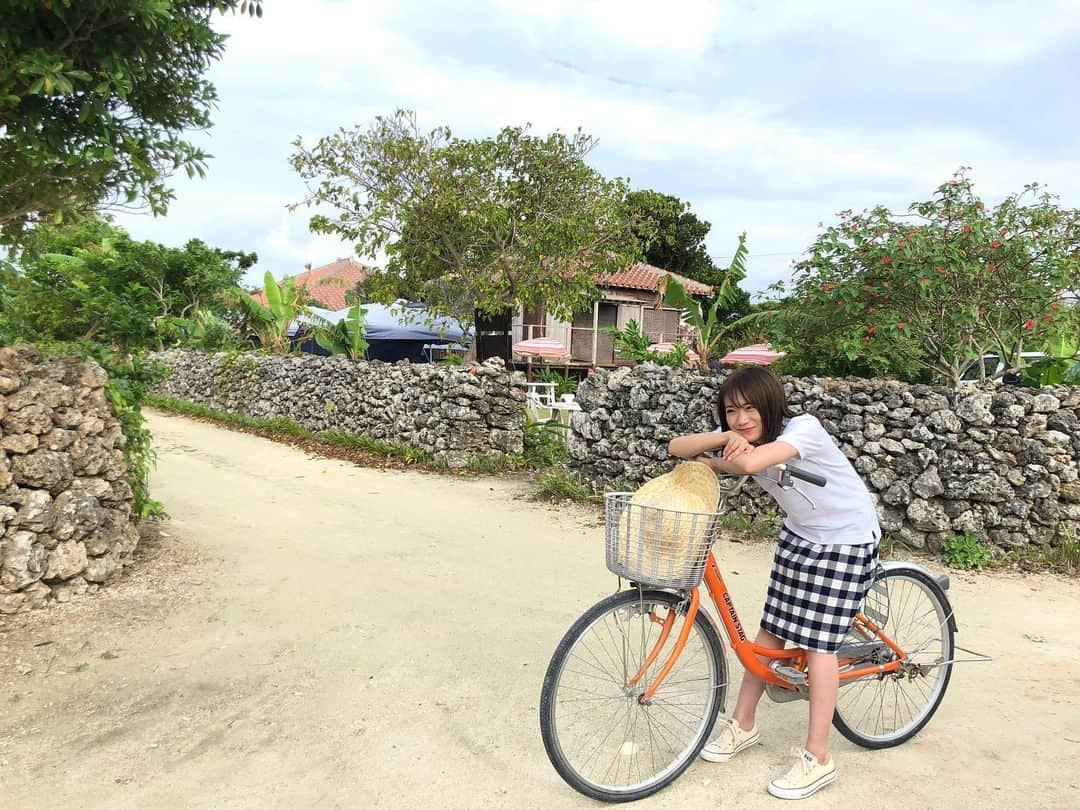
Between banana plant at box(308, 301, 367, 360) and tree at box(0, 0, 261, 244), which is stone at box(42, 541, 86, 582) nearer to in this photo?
tree at box(0, 0, 261, 244)

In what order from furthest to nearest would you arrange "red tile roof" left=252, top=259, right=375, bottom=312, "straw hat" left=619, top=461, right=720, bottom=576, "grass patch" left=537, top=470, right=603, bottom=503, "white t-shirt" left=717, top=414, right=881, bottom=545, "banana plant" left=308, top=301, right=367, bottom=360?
1. "red tile roof" left=252, top=259, right=375, bottom=312
2. "banana plant" left=308, top=301, right=367, bottom=360
3. "grass patch" left=537, top=470, right=603, bottom=503
4. "white t-shirt" left=717, top=414, right=881, bottom=545
5. "straw hat" left=619, top=461, right=720, bottom=576

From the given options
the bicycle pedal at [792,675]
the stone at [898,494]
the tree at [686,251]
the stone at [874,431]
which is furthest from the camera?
the tree at [686,251]

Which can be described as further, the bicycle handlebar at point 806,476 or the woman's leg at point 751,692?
the woman's leg at point 751,692

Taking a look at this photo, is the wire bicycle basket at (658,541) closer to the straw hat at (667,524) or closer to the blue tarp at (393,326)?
the straw hat at (667,524)

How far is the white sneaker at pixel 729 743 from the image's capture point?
9.68 ft

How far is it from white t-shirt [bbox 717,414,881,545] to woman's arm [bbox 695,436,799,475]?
0.11 meters

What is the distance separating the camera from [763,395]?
270 cm

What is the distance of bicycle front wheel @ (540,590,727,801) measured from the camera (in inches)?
103

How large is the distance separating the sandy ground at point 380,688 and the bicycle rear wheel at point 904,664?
0.32ft

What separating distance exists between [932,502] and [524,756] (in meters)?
4.41

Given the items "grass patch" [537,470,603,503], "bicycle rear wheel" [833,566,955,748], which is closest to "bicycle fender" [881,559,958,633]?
"bicycle rear wheel" [833,566,955,748]

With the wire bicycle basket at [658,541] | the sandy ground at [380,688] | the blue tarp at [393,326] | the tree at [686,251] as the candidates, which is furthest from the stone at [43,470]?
the tree at [686,251]

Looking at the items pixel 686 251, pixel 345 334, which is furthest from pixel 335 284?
pixel 345 334

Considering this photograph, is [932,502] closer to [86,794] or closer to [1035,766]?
[1035,766]
